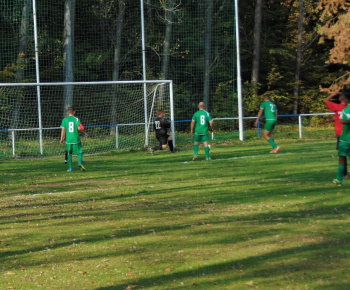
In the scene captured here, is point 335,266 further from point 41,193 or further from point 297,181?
point 41,193

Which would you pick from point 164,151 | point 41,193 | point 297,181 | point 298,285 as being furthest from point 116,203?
point 164,151

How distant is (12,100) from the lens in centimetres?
2525

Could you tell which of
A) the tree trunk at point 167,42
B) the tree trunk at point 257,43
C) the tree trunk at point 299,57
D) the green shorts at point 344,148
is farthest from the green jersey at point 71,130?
the tree trunk at point 299,57

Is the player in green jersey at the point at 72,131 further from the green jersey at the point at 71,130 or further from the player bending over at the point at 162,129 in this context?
the player bending over at the point at 162,129

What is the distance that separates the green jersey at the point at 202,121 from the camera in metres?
18.8

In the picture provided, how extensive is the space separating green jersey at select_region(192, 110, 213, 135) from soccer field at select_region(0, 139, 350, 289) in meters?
3.11

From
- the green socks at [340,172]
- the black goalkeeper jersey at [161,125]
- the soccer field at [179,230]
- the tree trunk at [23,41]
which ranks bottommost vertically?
the soccer field at [179,230]

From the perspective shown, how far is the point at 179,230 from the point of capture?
8320 millimetres

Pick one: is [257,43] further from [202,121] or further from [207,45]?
[202,121]

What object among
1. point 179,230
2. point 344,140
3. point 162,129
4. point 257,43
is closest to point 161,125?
point 162,129

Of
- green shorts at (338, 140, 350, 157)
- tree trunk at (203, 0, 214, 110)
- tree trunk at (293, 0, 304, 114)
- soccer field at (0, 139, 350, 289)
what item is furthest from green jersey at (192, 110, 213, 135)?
tree trunk at (293, 0, 304, 114)

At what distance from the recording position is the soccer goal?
79.2 ft

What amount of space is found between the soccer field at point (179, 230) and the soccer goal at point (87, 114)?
8.39 meters

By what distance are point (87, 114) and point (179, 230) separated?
66.1 ft
